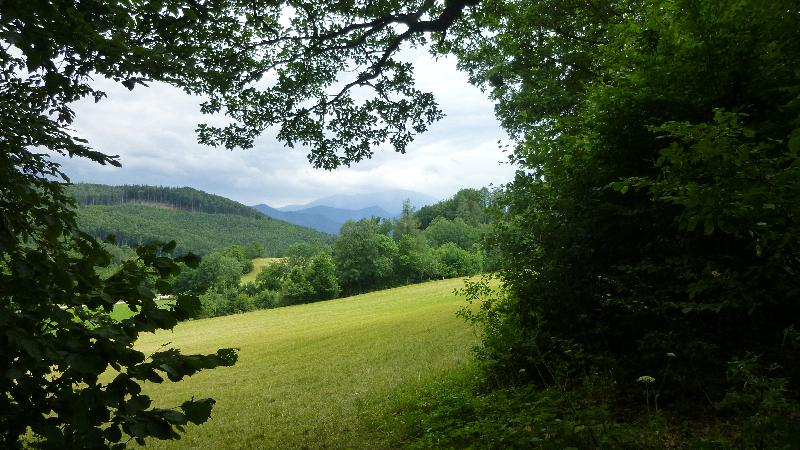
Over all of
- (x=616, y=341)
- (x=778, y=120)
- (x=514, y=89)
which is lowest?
(x=616, y=341)

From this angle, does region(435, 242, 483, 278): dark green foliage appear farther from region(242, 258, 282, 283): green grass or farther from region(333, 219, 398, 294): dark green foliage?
region(242, 258, 282, 283): green grass

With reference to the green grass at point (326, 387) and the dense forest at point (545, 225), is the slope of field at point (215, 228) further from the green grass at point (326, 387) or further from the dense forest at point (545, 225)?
the dense forest at point (545, 225)

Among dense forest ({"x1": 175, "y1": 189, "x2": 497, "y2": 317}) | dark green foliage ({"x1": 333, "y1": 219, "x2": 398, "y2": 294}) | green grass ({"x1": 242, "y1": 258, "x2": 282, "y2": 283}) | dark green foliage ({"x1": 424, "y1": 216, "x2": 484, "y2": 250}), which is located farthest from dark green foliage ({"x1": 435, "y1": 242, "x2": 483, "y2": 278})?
green grass ({"x1": 242, "y1": 258, "x2": 282, "y2": 283})

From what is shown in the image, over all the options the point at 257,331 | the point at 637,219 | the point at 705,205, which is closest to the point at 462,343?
the point at 637,219

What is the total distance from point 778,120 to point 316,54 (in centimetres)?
718

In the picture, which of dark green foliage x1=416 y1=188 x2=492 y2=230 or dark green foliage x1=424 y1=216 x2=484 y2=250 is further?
dark green foliage x1=416 y1=188 x2=492 y2=230

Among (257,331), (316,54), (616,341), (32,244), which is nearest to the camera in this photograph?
(32,244)

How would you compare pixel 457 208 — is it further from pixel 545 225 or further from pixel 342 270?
pixel 545 225

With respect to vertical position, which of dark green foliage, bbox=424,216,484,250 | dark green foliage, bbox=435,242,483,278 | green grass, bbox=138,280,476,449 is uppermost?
dark green foliage, bbox=424,216,484,250

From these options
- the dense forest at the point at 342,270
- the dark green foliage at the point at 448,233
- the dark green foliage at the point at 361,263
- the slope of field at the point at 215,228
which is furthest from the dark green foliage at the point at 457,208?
the dark green foliage at the point at 361,263

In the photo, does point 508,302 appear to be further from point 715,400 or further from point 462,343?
point 462,343

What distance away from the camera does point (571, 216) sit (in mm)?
6555

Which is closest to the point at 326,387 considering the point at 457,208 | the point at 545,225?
the point at 545,225

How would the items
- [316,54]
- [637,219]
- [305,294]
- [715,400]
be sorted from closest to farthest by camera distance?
[715,400] → [637,219] → [316,54] → [305,294]
